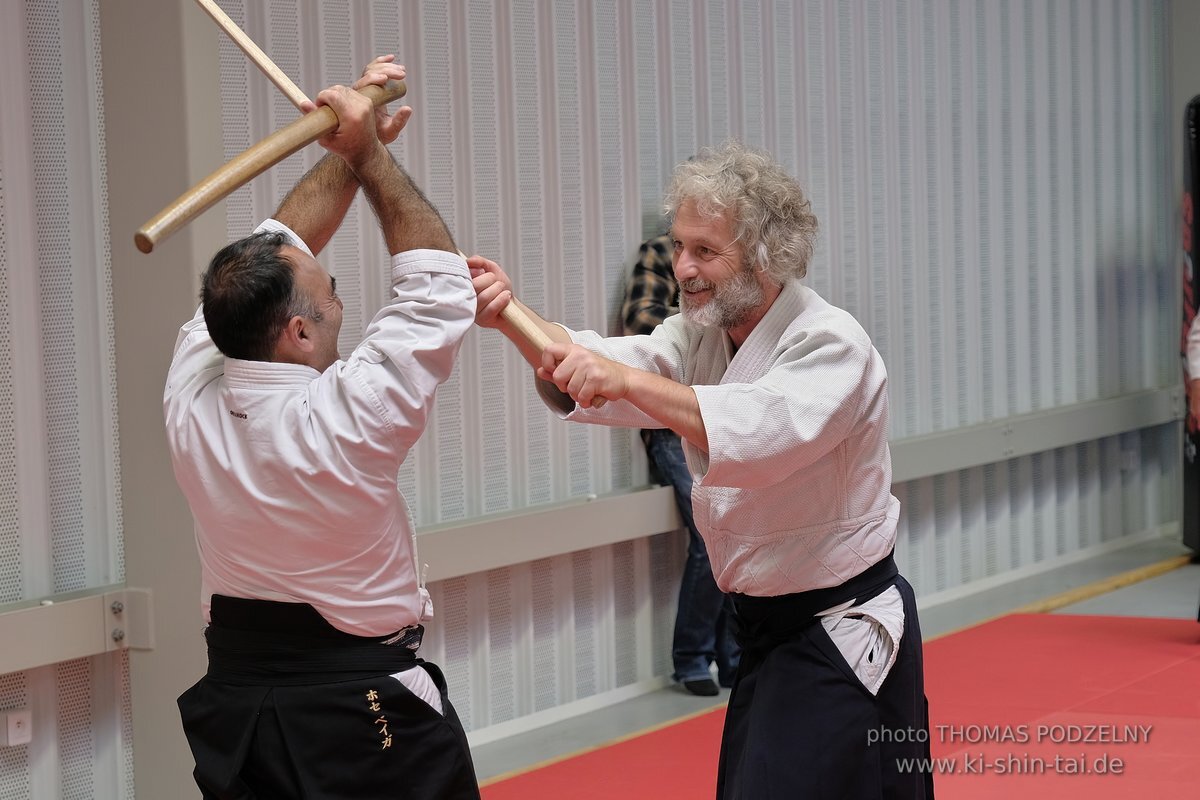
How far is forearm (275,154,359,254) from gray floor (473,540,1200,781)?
237cm

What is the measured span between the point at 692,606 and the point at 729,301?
2808 millimetres

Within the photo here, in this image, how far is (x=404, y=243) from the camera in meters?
2.29

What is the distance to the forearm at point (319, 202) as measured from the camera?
257 cm

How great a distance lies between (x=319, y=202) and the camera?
102 inches

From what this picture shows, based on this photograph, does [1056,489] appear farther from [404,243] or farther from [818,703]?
[404,243]

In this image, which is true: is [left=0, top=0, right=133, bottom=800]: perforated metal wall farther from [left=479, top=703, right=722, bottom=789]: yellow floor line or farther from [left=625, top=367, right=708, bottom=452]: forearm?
[left=625, top=367, right=708, bottom=452]: forearm

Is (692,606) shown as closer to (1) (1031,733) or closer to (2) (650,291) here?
(2) (650,291)

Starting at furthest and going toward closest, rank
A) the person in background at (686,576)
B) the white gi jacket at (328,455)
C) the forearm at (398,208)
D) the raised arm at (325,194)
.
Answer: the person in background at (686,576)
the raised arm at (325,194)
the forearm at (398,208)
the white gi jacket at (328,455)

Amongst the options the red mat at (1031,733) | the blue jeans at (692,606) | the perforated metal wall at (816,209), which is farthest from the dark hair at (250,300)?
the blue jeans at (692,606)

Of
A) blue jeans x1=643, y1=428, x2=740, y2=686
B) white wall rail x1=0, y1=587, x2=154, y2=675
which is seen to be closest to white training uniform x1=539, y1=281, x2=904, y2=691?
white wall rail x1=0, y1=587, x2=154, y2=675

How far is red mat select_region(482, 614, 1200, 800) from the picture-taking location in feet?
13.6

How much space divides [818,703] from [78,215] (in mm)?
2441

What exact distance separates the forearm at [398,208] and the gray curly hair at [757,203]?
527 millimetres

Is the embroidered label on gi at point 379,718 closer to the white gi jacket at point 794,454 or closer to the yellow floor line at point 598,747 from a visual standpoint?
the white gi jacket at point 794,454
